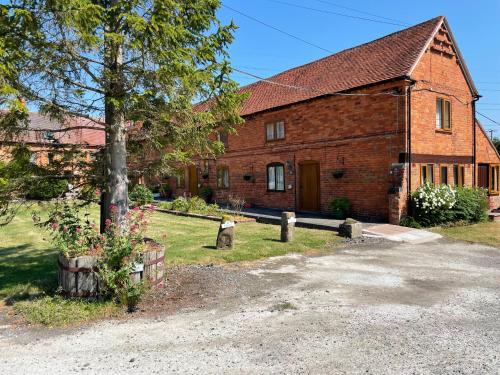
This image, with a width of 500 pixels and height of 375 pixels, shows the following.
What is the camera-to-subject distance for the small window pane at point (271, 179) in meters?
20.3

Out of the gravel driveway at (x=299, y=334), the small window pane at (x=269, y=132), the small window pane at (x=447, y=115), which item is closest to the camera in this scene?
the gravel driveway at (x=299, y=334)

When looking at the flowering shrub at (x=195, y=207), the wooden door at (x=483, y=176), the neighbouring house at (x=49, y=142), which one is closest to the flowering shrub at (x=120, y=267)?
the neighbouring house at (x=49, y=142)

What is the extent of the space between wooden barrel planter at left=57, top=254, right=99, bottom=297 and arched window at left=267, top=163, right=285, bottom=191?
14.3 meters

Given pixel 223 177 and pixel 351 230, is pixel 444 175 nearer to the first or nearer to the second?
pixel 351 230

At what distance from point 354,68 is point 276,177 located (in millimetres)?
6292

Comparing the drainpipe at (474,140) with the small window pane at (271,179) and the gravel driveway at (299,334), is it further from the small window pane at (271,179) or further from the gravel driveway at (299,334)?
the gravel driveway at (299,334)

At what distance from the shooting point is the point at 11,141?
21.2 ft

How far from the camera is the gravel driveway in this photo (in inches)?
164

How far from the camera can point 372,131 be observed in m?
15.5

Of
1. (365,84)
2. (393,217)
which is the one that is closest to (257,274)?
(393,217)

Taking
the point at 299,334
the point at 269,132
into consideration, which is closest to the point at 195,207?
the point at 269,132

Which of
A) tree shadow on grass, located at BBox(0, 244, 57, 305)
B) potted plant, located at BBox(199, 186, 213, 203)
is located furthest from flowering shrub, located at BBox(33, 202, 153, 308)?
potted plant, located at BBox(199, 186, 213, 203)

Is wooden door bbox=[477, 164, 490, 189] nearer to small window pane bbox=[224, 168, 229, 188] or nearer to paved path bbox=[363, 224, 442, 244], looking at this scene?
paved path bbox=[363, 224, 442, 244]

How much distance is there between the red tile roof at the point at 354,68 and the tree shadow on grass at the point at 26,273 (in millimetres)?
8402
